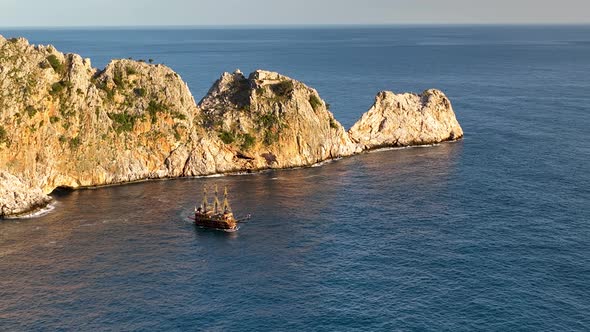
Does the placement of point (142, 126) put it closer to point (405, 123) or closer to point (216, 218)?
point (216, 218)

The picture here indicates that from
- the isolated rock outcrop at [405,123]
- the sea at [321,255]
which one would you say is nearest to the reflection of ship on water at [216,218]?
the sea at [321,255]

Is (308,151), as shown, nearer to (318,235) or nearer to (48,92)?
(318,235)

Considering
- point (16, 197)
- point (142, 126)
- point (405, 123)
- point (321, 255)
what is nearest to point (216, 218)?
point (321, 255)

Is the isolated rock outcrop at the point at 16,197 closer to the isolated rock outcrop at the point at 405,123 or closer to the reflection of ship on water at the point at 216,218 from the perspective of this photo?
the reflection of ship on water at the point at 216,218

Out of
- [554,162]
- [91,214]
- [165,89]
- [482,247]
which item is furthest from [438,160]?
[91,214]

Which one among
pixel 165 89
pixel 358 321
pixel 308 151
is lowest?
pixel 358 321
